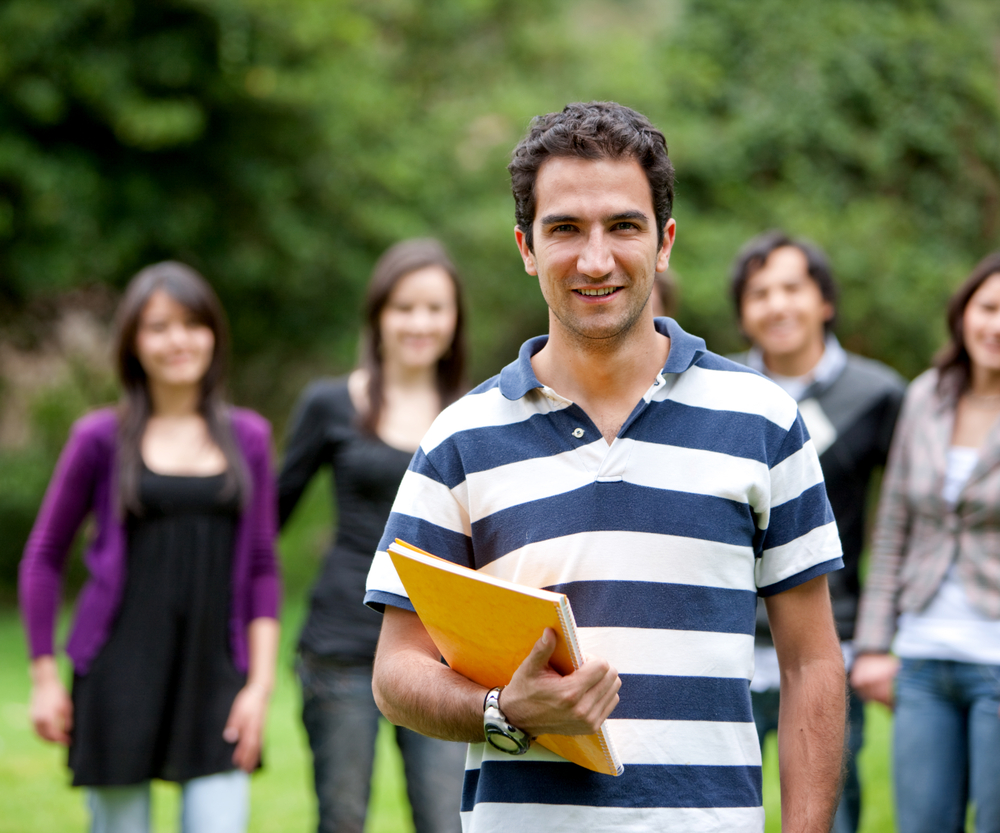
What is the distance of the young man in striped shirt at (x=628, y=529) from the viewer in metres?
1.97

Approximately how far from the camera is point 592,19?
34812 mm

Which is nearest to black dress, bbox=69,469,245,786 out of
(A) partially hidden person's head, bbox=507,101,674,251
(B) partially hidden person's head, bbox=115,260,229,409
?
(B) partially hidden person's head, bbox=115,260,229,409

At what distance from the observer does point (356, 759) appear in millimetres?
3584

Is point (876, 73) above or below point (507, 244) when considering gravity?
above

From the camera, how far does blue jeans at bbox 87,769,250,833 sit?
3416 mm

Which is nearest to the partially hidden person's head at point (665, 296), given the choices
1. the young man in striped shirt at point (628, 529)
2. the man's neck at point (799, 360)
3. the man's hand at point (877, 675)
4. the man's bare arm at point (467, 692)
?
the man's neck at point (799, 360)

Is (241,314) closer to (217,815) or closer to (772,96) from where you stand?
(772,96)

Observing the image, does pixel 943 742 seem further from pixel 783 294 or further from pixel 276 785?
pixel 276 785

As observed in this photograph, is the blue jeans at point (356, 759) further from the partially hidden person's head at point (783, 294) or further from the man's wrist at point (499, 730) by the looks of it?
the partially hidden person's head at point (783, 294)

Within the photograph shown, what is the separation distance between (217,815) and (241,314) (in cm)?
1129

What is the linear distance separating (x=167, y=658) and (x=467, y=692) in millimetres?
1852

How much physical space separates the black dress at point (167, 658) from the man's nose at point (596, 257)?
1.94 m

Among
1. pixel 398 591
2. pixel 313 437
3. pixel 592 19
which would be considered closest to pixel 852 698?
pixel 313 437

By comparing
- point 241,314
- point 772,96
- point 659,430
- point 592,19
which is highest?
point 592,19
